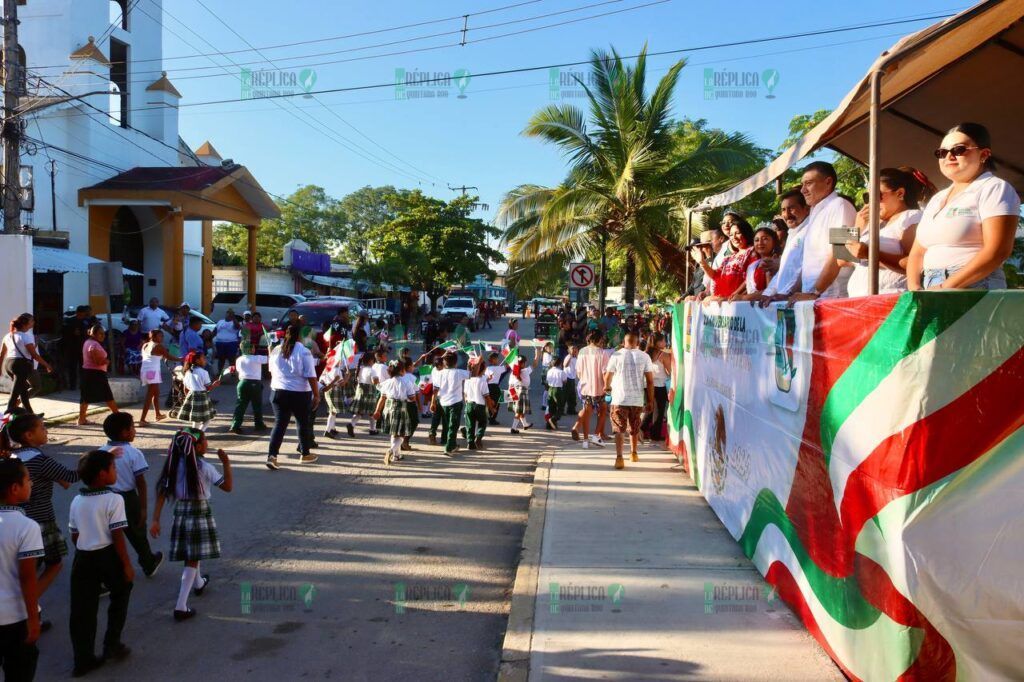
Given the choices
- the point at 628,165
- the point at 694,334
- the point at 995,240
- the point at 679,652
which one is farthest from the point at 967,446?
the point at 628,165

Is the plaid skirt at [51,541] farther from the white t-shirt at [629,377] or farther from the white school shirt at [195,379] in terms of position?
the white t-shirt at [629,377]

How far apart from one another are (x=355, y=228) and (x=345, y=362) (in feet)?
219

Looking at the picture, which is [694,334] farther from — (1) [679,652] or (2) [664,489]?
(1) [679,652]

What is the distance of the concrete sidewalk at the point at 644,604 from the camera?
4.07m

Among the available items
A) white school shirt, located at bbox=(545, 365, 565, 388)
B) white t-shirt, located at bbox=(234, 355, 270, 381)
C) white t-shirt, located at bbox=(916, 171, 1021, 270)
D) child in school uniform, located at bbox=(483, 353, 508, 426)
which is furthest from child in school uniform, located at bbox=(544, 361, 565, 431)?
white t-shirt, located at bbox=(916, 171, 1021, 270)

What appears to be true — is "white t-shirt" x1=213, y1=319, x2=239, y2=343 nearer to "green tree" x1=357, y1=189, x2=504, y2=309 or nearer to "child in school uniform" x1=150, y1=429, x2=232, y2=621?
"child in school uniform" x1=150, y1=429, x2=232, y2=621

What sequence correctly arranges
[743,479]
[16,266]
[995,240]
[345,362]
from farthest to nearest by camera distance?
[16,266] → [345,362] → [743,479] → [995,240]

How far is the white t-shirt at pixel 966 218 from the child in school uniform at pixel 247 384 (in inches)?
367

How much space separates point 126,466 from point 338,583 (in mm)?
1655

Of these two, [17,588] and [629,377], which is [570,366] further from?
[17,588]

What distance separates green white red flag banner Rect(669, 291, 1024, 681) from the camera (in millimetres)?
2973

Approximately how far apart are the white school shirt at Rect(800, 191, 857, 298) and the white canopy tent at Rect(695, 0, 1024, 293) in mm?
360

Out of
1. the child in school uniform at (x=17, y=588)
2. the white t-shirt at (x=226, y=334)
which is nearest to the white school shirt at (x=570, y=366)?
the white t-shirt at (x=226, y=334)

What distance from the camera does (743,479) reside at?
18.4ft
